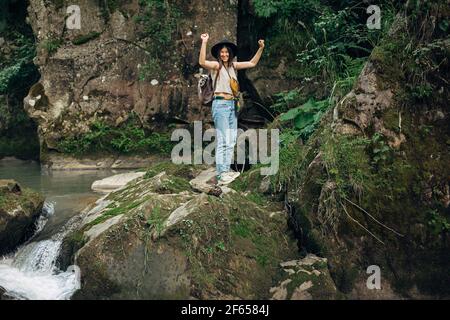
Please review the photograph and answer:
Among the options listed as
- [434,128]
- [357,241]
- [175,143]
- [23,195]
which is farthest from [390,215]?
[175,143]

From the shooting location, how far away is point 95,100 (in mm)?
13016

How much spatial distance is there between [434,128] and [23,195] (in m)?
5.36

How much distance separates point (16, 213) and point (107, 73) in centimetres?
509

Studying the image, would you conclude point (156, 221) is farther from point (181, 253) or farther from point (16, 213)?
point (16, 213)

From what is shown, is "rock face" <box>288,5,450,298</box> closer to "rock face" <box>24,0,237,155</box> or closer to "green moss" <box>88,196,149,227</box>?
"green moss" <box>88,196,149,227</box>

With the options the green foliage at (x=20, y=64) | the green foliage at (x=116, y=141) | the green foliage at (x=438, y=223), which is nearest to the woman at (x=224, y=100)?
the green foliage at (x=438, y=223)

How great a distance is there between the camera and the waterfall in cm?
747

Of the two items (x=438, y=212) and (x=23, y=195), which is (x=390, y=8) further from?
(x=23, y=195)

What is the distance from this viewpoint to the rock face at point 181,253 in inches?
277

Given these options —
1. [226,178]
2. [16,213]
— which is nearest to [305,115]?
[226,178]

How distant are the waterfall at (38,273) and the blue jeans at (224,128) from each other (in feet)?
7.16

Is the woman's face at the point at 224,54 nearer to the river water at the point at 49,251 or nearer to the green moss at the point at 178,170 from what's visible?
the green moss at the point at 178,170

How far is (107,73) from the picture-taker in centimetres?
1299
